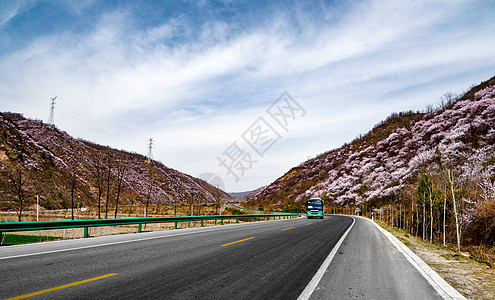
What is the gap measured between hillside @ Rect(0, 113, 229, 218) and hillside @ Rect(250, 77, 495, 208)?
34.5 meters

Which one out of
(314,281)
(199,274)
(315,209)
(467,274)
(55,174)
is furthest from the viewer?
(55,174)

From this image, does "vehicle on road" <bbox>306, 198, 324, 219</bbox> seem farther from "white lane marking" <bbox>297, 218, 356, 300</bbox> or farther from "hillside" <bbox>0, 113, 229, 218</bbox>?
"white lane marking" <bbox>297, 218, 356, 300</bbox>

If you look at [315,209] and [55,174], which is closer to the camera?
[315,209]

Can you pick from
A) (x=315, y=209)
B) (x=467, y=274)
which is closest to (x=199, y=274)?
(x=467, y=274)

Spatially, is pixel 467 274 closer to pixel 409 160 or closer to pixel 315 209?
pixel 315 209

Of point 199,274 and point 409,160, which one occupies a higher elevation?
point 409,160

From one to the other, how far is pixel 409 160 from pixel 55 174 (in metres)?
78.1

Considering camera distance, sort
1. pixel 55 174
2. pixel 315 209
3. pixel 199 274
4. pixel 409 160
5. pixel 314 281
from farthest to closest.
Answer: pixel 409 160
pixel 55 174
pixel 315 209
pixel 199 274
pixel 314 281

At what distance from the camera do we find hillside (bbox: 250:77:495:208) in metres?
43.4

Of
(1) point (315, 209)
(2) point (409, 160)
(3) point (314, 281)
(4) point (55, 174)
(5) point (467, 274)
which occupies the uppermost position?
(2) point (409, 160)

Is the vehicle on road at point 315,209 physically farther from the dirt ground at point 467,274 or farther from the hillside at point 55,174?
the dirt ground at point 467,274

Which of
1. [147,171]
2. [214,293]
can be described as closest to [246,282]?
[214,293]

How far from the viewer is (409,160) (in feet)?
224

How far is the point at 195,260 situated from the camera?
7.14 meters
